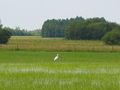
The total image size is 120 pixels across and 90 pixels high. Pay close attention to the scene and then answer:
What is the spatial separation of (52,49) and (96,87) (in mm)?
42740

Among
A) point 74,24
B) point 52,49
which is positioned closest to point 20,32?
point 74,24

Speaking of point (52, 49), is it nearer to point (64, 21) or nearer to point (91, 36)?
point (91, 36)

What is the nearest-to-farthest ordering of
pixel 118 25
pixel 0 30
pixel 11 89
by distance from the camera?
1. pixel 11 89
2. pixel 0 30
3. pixel 118 25

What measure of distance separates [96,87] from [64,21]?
161 m

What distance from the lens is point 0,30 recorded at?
83.4 meters

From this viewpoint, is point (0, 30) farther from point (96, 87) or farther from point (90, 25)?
point (96, 87)

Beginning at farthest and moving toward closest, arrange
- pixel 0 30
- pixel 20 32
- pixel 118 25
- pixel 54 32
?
pixel 20 32 → pixel 54 32 → pixel 118 25 → pixel 0 30

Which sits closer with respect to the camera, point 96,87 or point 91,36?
point 96,87

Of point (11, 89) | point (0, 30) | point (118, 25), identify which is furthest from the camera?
point (118, 25)

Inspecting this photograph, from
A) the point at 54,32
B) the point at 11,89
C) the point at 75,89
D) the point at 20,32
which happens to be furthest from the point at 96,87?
the point at 20,32

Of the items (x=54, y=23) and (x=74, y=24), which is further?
(x=54, y=23)

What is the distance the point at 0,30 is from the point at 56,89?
2781 inches

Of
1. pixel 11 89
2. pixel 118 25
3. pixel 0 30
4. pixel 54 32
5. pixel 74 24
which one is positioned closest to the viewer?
pixel 11 89

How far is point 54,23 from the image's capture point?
172 m
